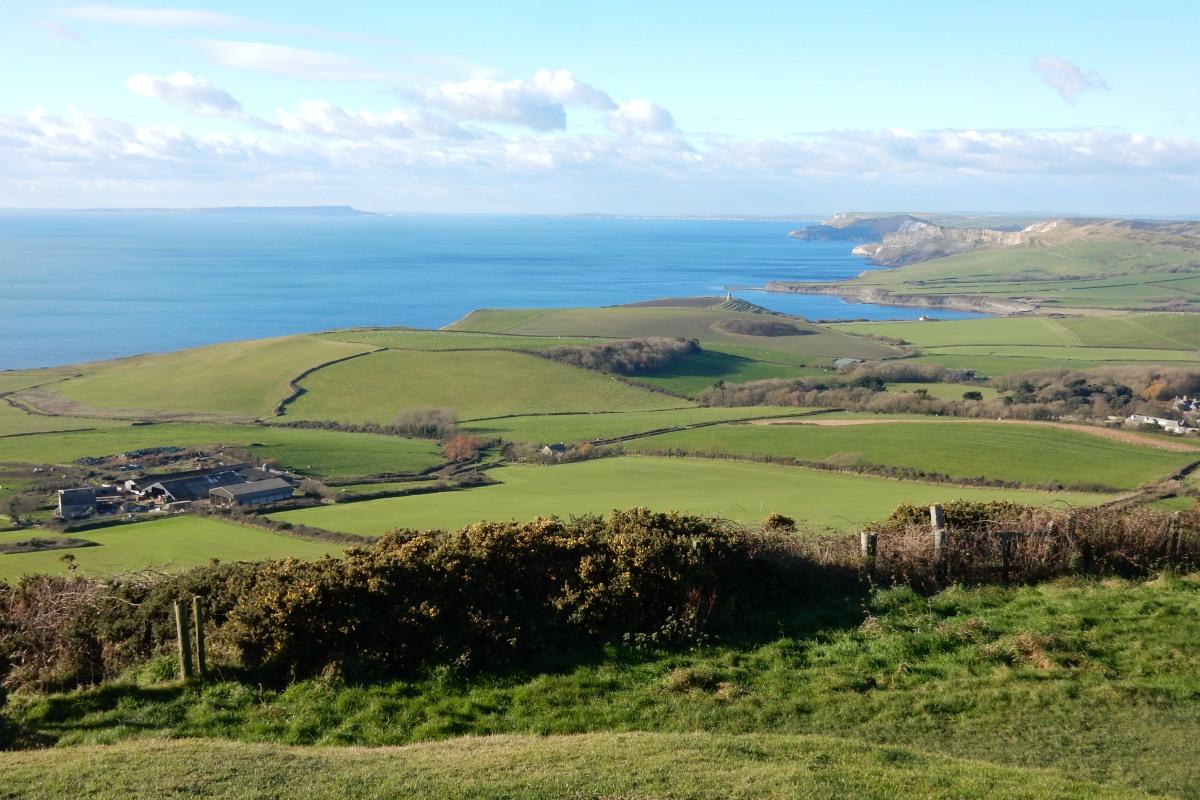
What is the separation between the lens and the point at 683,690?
10703mm

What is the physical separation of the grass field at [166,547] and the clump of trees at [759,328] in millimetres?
79400

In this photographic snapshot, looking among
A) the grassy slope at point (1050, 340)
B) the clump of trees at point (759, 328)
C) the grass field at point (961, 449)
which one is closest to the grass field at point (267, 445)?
the grass field at point (961, 449)

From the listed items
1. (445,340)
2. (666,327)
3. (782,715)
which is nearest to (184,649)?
(782,715)

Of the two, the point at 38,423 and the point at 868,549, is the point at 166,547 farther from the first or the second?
the point at 38,423

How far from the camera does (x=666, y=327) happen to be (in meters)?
106

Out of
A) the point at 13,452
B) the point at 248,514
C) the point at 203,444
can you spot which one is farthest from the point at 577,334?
the point at 248,514

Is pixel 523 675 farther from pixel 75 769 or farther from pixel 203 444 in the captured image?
pixel 203 444

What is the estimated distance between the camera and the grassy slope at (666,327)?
3873 inches

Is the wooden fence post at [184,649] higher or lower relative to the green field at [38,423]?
higher

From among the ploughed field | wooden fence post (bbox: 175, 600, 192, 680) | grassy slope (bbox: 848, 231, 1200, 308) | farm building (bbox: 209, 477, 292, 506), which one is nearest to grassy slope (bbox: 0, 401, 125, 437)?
the ploughed field

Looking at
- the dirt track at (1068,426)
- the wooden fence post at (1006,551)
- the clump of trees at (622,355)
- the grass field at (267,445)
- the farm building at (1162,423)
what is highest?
the wooden fence post at (1006,551)

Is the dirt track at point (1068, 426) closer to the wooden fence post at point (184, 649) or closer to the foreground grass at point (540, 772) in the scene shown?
the foreground grass at point (540, 772)

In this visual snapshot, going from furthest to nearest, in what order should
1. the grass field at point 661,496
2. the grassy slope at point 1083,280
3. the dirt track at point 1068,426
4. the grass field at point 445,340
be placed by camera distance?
1. the grassy slope at point 1083,280
2. the grass field at point 445,340
3. the dirt track at point 1068,426
4. the grass field at point 661,496

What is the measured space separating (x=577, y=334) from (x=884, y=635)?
3548 inches
